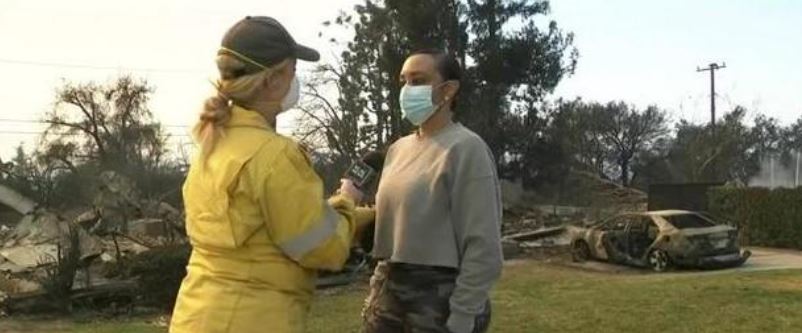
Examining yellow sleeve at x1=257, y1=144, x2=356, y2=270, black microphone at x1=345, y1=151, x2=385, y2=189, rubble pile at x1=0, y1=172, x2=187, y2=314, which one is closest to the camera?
yellow sleeve at x1=257, y1=144, x2=356, y2=270

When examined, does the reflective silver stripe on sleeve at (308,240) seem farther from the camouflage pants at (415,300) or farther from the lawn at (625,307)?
the lawn at (625,307)

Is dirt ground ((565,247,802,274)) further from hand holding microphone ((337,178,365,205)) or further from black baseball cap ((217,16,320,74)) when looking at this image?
black baseball cap ((217,16,320,74))

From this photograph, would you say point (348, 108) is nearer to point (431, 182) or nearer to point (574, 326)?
point (574, 326)

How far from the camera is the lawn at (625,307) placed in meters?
10.1

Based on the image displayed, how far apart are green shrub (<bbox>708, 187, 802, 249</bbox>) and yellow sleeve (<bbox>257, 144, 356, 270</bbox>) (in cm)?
2669

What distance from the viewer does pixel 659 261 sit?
20281mm

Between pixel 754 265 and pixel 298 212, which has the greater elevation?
pixel 298 212

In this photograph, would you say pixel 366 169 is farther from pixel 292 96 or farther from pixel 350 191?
pixel 292 96

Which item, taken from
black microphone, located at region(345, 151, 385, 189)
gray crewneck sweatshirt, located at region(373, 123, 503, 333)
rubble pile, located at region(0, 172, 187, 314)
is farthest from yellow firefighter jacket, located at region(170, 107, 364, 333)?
rubble pile, located at region(0, 172, 187, 314)

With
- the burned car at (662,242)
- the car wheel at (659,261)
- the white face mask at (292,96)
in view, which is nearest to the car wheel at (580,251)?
the burned car at (662,242)

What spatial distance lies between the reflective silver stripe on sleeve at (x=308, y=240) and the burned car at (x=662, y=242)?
18.3m

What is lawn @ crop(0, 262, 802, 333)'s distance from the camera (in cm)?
1012

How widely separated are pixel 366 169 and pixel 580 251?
19.7 m

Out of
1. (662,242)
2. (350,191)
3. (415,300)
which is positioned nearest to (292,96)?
(350,191)
